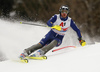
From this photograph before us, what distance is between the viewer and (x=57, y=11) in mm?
14938

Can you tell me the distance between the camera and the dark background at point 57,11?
14.9 metres

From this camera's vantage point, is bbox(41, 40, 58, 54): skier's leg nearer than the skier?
Yes

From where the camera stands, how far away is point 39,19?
54.0 feet

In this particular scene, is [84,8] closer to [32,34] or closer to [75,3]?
[75,3]

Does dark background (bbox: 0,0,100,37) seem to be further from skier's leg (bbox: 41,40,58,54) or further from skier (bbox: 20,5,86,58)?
skier's leg (bbox: 41,40,58,54)

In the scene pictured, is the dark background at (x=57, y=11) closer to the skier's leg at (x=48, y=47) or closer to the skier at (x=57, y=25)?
the skier at (x=57, y=25)

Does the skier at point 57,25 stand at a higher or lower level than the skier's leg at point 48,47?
higher

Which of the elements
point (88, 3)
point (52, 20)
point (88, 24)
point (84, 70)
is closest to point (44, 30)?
point (52, 20)

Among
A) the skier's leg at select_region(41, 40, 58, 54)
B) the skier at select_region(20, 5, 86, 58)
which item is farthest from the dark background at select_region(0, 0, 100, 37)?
the skier's leg at select_region(41, 40, 58, 54)

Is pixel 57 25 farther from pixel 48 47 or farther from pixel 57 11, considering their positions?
pixel 57 11

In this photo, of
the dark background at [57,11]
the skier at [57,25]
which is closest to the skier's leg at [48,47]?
the skier at [57,25]

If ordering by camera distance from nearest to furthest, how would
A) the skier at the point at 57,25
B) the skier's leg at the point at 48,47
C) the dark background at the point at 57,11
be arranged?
the skier's leg at the point at 48,47 < the skier at the point at 57,25 < the dark background at the point at 57,11

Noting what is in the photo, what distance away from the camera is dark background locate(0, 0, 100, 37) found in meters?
14.9

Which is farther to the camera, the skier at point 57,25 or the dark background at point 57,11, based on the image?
the dark background at point 57,11
